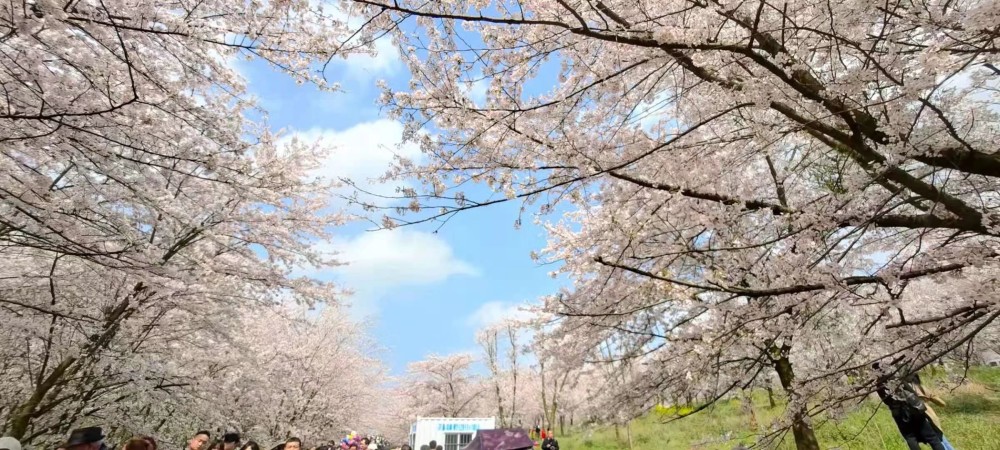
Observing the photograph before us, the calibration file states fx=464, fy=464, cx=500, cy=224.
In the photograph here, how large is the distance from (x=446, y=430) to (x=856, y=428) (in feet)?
46.5

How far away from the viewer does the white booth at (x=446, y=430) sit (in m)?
18.8

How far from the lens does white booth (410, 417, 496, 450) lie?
61.8 feet

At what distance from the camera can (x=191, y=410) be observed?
8922 mm

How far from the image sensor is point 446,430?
19.2 m

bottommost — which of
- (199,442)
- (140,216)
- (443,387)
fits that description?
(199,442)

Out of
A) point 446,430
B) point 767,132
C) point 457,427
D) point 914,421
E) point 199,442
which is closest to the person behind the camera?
point 767,132

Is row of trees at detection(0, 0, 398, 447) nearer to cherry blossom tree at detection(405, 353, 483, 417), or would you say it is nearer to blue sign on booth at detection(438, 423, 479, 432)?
blue sign on booth at detection(438, 423, 479, 432)

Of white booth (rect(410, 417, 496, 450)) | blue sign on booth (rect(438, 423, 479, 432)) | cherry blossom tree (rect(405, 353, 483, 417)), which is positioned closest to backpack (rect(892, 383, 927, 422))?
white booth (rect(410, 417, 496, 450))

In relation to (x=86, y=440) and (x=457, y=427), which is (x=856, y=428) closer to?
(x=86, y=440)

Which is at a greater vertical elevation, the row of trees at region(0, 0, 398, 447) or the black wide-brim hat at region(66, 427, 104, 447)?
the row of trees at region(0, 0, 398, 447)

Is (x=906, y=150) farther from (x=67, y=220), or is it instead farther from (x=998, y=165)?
(x=67, y=220)

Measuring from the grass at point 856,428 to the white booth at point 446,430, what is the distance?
528 centimetres

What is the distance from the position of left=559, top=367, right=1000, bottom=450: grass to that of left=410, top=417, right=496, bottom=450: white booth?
17.3 ft

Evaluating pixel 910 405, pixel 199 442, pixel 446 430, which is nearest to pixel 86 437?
pixel 199 442
